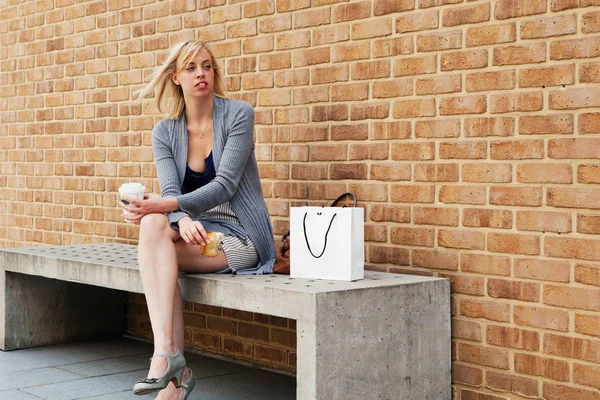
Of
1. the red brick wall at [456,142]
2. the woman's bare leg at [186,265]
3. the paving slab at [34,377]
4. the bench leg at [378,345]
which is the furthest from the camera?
the paving slab at [34,377]

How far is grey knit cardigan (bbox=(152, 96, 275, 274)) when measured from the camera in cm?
429

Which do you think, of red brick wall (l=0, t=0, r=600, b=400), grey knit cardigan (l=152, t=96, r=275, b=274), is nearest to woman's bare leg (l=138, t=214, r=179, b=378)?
grey knit cardigan (l=152, t=96, r=275, b=274)

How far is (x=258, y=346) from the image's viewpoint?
514 cm

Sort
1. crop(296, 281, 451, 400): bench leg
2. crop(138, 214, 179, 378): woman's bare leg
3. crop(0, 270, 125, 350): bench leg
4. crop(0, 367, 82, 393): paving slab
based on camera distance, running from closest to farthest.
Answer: crop(296, 281, 451, 400): bench leg
crop(138, 214, 179, 378): woman's bare leg
crop(0, 367, 82, 393): paving slab
crop(0, 270, 125, 350): bench leg

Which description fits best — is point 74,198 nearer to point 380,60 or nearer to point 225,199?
point 225,199

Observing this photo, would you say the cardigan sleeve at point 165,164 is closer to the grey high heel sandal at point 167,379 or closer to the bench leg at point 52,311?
the grey high heel sandal at point 167,379

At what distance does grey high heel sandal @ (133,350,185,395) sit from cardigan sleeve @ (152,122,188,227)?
2.54 feet

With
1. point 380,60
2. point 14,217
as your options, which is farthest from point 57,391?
point 14,217

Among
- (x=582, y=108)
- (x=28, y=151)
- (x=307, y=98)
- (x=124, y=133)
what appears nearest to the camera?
(x=582, y=108)

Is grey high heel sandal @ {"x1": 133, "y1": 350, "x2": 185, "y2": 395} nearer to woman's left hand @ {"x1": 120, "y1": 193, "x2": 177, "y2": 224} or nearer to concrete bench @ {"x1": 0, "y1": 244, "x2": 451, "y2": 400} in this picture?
concrete bench @ {"x1": 0, "y1": 244, "x2": 451, "y2": 400}

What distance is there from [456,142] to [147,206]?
1348 millimetres

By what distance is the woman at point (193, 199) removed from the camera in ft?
13.4

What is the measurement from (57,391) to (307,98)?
1.86 m

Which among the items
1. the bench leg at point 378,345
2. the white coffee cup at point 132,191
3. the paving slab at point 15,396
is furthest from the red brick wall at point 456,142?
the paving slab at point 15,396
